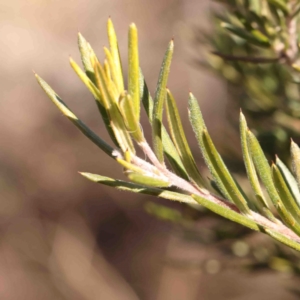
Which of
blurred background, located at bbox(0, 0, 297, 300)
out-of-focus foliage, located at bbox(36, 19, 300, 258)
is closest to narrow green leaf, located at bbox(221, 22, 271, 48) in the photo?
out-of-focus foliage, located at bbox(36, 19, 300, 258)

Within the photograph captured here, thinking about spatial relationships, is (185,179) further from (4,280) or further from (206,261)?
(4,280)

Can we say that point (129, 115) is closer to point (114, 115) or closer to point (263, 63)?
point (114, 115)

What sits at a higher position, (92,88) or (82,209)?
(92,88)

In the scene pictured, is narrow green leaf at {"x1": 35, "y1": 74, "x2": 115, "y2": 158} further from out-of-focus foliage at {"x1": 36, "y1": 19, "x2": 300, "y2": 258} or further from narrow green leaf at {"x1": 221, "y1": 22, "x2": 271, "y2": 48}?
narrow green leaf at {"x1": 221, "y1": 22, "x2": 271, "y2": 48}

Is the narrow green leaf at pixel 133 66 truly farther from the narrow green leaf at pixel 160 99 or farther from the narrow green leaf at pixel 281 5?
the narrow green leaf at pixel 281 5

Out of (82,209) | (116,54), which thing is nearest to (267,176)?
(116,54)
